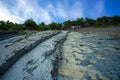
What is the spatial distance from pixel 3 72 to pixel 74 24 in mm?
24884

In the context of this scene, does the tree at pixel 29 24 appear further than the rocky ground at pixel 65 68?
Yes

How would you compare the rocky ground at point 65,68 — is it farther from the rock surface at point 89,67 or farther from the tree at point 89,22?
the tree at point 89,22

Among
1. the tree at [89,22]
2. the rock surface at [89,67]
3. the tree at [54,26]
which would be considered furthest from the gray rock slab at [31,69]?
the tree at [89,22]

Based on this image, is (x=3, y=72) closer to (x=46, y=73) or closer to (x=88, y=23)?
(x=46, y=73)

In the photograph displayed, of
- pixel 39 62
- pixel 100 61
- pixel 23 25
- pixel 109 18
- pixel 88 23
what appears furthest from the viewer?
pixel 88 23

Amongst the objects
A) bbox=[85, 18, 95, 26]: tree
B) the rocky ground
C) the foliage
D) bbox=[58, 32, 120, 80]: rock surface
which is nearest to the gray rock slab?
the rocky ground

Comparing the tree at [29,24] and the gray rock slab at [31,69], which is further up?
the tree at [29,24]

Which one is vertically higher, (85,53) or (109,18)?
(109,18)

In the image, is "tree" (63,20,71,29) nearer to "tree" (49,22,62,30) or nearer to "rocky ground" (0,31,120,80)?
"tree" (49,22,62,30)

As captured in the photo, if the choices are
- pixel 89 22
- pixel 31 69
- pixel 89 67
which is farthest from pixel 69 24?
pixel 31 69

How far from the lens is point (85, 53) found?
5.73 meters

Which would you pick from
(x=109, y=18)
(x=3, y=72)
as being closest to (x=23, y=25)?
(x=109, y=18)

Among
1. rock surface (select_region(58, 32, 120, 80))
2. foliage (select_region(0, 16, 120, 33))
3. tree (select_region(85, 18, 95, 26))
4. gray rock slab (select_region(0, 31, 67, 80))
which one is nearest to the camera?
gray rock slab (select_region(0, 31, 67, 80))

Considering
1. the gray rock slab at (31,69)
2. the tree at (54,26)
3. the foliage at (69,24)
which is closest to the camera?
the gray rock slab at (31,69)
